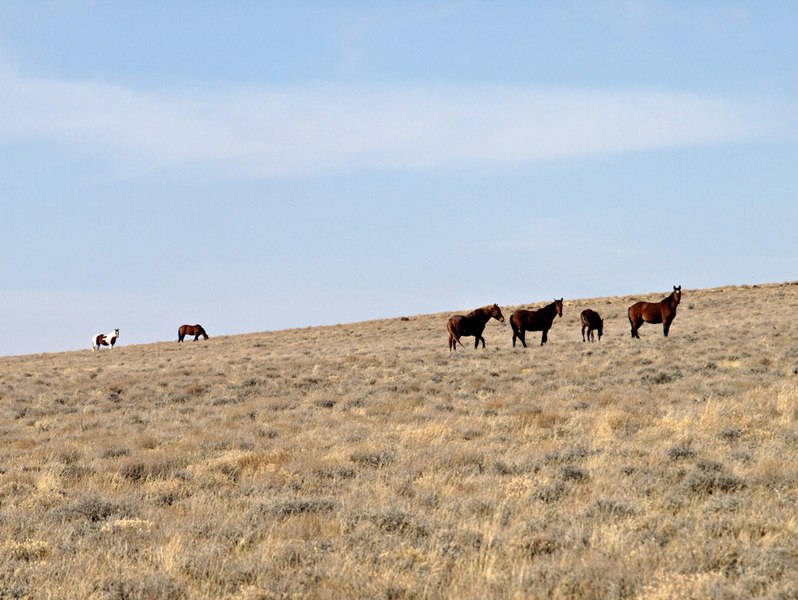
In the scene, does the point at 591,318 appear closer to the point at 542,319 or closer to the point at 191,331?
the point at 542,319

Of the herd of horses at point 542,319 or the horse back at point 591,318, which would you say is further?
the horse back at point 591,318

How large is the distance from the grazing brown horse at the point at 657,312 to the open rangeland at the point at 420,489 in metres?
10.9

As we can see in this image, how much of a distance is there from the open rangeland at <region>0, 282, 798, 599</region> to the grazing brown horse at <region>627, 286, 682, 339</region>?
1087 centimetres

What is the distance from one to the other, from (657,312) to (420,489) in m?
25.9

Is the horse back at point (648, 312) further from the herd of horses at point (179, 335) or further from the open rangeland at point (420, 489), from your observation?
the herd of horses at point (179, 335)

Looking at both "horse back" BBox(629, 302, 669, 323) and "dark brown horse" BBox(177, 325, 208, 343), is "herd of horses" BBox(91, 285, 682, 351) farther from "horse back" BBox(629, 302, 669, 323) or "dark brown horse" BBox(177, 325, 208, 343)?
"dark brown horse" BBox(177, 325, 208, 343)

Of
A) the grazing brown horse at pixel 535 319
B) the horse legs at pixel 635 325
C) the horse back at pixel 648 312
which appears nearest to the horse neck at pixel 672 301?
the horse back at pixel 648 312

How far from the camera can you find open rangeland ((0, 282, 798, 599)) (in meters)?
5.86

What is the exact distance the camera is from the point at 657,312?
32.3m

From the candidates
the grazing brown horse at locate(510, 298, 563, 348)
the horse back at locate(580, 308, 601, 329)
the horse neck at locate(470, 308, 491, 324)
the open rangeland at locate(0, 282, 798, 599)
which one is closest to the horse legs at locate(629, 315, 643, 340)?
the horse back at locate(580, 308, 601, 329)

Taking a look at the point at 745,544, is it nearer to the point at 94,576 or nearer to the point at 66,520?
the point at 94,576

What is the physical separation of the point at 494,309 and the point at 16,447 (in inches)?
907

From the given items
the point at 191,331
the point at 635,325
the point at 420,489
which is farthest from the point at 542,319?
the point at 191,331

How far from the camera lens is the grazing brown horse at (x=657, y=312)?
3139 centimetres
